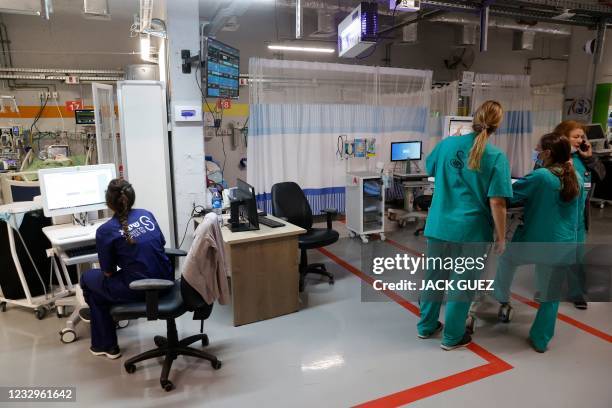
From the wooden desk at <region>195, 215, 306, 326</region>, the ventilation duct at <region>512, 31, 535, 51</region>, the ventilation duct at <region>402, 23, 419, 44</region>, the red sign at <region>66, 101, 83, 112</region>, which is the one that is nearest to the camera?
the wooden desk at <region>195, 215, 306, 326</region>

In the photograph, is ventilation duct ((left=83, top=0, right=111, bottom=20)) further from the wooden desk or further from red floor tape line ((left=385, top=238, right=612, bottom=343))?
red floor tape line ((left=385, top=238, right=612, bottom=343))

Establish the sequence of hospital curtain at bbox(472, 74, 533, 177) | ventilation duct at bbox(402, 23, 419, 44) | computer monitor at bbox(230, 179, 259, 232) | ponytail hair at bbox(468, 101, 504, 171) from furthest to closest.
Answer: hospital curtain at bbox(472, 74, 533, 177), ventilation duct at bbox(402, 23, 419, 44), computer monitor at bbox(230, 179, 259, 232), ponytail hair at bbox(468, 101, 504, 171)

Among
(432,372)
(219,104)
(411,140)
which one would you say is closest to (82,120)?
(219,104)

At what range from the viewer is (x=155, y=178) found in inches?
160

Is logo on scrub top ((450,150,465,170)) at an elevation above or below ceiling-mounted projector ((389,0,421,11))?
below

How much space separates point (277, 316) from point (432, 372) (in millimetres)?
1258

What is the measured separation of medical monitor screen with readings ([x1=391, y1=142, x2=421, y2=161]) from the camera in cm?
580

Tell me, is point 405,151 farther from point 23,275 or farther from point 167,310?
point 23,275

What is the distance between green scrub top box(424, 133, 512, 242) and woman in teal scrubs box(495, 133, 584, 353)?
10.9 inches

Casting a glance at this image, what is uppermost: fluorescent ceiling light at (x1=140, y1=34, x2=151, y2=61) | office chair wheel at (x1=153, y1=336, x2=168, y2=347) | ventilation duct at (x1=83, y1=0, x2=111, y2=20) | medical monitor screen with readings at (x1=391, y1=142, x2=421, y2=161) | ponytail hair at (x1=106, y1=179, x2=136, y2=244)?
fluorescent ceiling light at (x1=140, y1=34, x2=151, y2=61)

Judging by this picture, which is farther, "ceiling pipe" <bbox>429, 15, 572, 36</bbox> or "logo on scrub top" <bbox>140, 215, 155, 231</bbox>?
"ceiling pipe" <bbox>429, 15, 572, 36</bbox>

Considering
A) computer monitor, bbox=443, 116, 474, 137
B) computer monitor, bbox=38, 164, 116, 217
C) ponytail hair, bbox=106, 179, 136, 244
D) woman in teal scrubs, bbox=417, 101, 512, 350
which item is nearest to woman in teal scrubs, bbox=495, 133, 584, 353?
woman in teal scrubs, bbox=417, 101, 512, 350

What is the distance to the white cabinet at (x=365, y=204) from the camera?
5207mm

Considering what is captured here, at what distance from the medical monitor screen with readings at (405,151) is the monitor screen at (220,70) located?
2.62 metres
